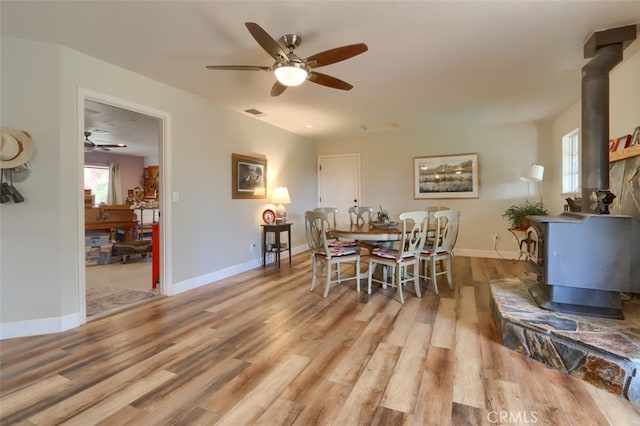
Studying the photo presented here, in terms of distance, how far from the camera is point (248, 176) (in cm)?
472

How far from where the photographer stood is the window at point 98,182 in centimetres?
807

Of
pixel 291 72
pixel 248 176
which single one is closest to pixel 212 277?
pixel 248 176

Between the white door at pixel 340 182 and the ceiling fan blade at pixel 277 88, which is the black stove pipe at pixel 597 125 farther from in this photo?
the white door at pixel 340 182

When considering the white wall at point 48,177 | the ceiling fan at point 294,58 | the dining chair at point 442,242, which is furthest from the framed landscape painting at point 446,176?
the white wall at point 48,177

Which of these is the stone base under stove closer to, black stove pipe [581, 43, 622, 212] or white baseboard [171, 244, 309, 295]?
black stove pipe [581, 43, 622, 212]

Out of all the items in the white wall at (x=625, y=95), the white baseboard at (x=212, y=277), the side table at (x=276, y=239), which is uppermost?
the white wall at (x=625, y=95)

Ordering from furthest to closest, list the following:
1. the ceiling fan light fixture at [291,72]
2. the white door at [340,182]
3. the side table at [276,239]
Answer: the white door at [340,182] < the side table at [276,239] < the ceiling fan light fixture at [291,72]

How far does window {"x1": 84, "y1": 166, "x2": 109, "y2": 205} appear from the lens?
807cm

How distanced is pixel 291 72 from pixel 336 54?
0.37 meters

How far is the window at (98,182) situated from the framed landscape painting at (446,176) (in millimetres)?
7971

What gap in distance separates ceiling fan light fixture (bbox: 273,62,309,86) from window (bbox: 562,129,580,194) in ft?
Answer: 13.1

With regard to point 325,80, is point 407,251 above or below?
below

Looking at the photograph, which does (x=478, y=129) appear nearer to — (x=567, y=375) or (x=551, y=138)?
(x=551, y=138)

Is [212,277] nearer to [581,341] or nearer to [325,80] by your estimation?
[325,80]
